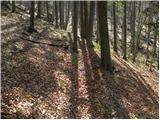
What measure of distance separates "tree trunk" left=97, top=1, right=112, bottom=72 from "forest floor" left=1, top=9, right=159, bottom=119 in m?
0.53

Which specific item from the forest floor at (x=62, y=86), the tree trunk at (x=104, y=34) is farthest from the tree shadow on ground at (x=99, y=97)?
the tree trunk at (x=104, y=34)

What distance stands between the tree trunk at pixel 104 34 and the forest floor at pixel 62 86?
53 centimetres

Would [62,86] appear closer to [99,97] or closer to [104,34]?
[99,97]

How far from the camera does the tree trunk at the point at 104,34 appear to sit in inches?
696

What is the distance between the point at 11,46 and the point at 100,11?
5.27m

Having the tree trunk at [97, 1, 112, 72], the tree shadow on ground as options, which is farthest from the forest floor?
the tree trunk at [97, 1, 112, 72]

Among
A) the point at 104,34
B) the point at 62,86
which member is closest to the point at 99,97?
the point at 62,86

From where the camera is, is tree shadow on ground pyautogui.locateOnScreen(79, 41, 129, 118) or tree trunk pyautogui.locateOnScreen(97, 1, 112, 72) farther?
tree trunk pyautogui.locateOnScreen(97, 1, 112, 72)

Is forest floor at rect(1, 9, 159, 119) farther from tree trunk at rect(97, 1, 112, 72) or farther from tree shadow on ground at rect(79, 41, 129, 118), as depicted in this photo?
tree trunk at rect(97, 1, 112, 72)

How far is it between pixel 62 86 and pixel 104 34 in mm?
5086

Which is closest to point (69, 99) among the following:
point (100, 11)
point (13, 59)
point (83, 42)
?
point (13, 59)

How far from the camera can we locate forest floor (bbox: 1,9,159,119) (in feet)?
38.2

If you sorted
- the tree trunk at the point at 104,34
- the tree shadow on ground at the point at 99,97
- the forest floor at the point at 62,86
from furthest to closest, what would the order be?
the tree trunk at the point at 104,34
the tree shadow on ground at the point at 99,97
the forest floor at the point at 62,86

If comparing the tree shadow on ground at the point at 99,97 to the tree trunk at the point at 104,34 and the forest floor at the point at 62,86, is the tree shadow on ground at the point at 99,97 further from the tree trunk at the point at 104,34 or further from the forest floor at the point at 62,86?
the tree trunk at the point at 104,34
